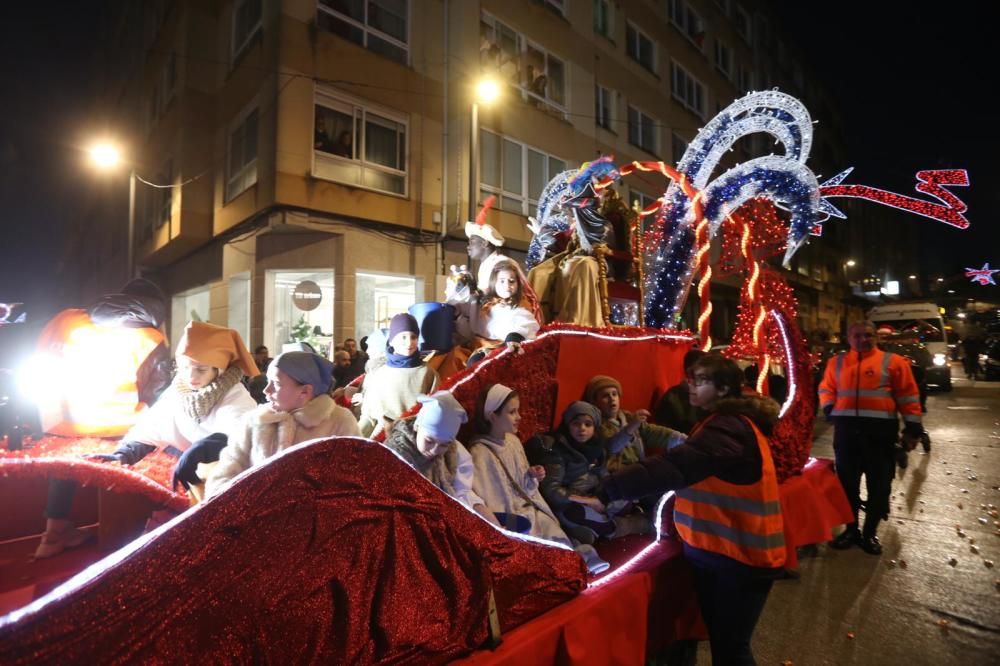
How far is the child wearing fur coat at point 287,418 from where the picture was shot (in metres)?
2.21

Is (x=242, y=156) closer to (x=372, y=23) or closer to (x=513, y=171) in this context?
(x=372, y=23)

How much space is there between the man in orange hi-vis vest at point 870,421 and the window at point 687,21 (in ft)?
66.0

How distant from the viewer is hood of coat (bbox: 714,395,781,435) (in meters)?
2.37

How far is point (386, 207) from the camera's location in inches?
459

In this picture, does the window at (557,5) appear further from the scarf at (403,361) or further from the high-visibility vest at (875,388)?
the scarf at (403,361)

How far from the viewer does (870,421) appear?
4.76 metres

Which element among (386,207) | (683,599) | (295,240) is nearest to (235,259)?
(295,240)

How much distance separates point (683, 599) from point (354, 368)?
18.7 feet

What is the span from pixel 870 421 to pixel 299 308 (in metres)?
9.65

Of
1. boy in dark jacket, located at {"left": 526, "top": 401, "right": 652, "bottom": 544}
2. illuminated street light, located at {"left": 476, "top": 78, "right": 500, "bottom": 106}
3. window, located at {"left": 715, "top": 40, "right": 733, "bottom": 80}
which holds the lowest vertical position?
boy in dark jacket, located at {"left": 526, "top": 401, "right": 652, "bottom": 544}

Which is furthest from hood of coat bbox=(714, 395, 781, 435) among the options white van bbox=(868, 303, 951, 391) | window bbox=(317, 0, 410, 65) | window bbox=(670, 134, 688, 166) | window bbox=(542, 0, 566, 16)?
window bbox=(670, 134, 688, 166)

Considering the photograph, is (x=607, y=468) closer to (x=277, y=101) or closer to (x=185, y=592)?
(x=185, y=592)

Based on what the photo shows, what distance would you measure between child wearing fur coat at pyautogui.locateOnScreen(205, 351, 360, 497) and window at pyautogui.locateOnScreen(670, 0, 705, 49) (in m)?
23.1

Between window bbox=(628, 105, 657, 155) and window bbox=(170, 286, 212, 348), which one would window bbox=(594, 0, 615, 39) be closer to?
window bbox=(628, 105, 657, 155)
